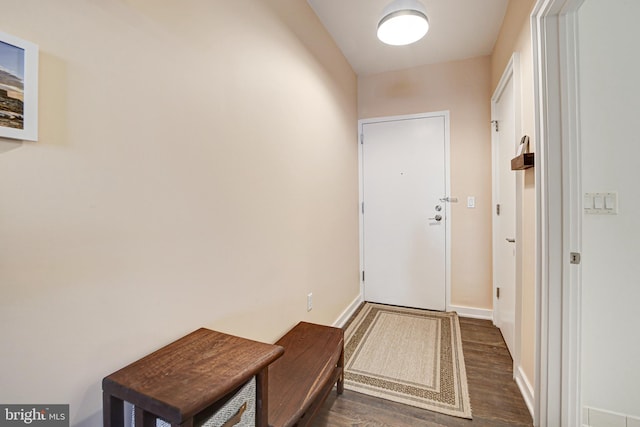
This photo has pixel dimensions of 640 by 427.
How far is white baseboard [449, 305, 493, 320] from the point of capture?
2.70m

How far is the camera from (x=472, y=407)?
1551 millimetres

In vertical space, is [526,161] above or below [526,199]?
above

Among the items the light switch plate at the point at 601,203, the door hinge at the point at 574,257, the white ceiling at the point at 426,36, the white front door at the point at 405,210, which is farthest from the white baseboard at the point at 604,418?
the white ceiling at the point at 426,36

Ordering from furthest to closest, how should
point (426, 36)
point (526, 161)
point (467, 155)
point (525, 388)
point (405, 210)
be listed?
point (405, 210) < point (467, 155) < point (426, 36) < point (525, 388) < point (526, 161)

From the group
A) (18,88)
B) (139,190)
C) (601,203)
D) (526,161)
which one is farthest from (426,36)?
(18,88)

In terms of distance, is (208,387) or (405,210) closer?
(208,387)

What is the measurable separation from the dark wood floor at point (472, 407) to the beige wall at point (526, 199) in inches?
7.1

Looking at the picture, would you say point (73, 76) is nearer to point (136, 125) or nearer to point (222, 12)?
point (136, 125)

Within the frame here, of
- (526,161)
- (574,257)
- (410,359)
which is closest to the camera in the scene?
(574,257)

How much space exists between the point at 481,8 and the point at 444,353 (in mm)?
2627

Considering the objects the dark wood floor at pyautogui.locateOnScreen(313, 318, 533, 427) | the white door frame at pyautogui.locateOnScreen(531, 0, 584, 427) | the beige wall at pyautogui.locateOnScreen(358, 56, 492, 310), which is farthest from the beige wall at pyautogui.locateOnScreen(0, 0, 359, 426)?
the beige wall at pyautogui.locateOnScreen(358, 56, 492, 310)

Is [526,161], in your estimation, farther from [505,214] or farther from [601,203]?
[505,214]

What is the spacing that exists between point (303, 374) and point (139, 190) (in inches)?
41.0

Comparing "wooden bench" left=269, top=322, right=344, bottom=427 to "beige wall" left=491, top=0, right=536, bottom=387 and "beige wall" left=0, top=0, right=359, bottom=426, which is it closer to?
"beige wall" left=0, top=0, right=359, bottom=426
